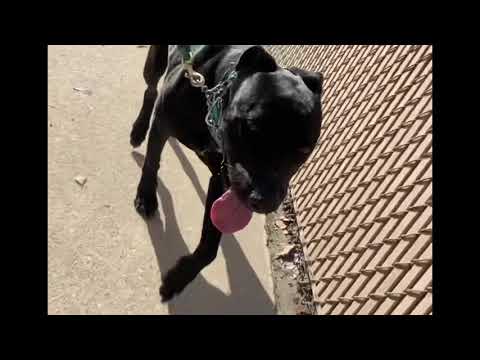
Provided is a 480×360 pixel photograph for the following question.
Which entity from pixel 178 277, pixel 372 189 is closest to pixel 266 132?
pixel 178 277

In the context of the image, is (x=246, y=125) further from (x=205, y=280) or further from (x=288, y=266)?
(x=288, y=266)

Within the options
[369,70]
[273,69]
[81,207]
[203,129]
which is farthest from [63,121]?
[369,70]

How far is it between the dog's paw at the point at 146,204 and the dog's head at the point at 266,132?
1.16m

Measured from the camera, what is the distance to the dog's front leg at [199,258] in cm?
269

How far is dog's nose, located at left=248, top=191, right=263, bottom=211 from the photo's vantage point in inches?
79.9

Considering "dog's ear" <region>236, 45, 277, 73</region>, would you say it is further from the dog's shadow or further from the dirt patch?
the dirt patch

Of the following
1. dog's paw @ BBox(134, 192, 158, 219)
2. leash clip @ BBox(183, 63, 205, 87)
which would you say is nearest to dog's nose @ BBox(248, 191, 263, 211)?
leash clip @ BBox(183, 63, 205, 87)

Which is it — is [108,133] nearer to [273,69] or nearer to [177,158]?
[177,158]

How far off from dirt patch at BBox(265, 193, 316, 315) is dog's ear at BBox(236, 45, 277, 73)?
5.91 feet

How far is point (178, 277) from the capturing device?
2.81 meters

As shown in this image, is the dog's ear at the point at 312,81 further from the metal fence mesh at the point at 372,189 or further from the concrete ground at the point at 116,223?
the concrete ground at the point at 116,223

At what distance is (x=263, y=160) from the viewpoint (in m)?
2.07

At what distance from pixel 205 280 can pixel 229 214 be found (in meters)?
0.94

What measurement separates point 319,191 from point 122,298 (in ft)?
6.67
